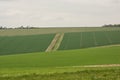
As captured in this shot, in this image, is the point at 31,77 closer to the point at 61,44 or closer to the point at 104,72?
the point at 104,72

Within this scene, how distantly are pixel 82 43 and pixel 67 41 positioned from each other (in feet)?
14.7

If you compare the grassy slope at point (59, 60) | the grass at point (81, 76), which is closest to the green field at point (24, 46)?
the grassy slope at point (59, 60)

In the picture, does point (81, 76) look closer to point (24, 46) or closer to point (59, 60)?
point (59, 60)

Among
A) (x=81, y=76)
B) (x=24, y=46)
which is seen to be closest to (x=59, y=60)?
(x=81, y=76)

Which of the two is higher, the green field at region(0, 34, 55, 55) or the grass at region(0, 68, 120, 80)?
the grass at region(0, 68, 120, 80)

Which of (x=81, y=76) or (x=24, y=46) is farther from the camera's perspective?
(x=24, y=46)

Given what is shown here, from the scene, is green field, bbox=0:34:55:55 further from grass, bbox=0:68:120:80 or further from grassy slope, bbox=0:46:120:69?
grass, bbox=0:68:120:80

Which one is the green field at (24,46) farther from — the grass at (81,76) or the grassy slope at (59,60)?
the grass at (81,76)

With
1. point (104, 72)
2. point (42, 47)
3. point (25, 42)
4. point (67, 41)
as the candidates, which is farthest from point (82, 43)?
point (104, 72)

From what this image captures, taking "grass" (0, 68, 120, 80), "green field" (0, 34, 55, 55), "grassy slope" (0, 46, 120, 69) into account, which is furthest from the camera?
"green field" (0, 34, 55, 55)

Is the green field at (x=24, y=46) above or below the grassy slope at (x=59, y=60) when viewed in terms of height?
below

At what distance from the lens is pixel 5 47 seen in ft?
212

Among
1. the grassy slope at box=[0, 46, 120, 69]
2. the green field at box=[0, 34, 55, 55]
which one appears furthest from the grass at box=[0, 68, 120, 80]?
the green field at box=[0, 34, 55, 55]

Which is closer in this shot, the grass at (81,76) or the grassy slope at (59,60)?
the grass at (81,76)
